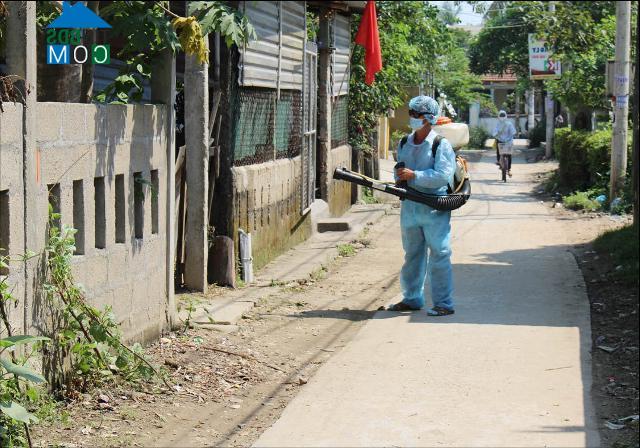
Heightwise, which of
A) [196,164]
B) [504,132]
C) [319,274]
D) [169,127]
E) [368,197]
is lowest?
[319,274]

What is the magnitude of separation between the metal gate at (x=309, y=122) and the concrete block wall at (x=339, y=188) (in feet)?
4.85

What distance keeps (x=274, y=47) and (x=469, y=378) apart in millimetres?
6644

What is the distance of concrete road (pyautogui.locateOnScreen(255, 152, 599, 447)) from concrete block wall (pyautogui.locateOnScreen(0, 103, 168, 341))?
1.42 m

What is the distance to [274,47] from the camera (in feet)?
41.4

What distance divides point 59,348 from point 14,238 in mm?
882

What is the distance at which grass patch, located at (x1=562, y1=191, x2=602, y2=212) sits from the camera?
18.8 m

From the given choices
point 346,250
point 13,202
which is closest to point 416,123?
point 13,202

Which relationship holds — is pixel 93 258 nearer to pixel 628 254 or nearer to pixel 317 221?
pixel 628 254

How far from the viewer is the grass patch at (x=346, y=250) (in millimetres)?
13735

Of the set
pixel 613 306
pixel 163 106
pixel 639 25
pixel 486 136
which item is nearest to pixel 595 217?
pixel 639 25

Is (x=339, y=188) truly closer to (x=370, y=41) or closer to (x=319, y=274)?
(x=370, y=41)

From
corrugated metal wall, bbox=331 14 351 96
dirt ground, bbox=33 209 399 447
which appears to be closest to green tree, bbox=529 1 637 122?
corrugated metal wall, bbox=331 14 351 96

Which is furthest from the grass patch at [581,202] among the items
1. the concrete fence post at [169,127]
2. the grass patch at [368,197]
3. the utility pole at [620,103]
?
the concrete fence post at [169,127]

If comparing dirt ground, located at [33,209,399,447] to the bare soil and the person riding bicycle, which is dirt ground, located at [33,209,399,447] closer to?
the bare soil
